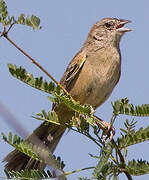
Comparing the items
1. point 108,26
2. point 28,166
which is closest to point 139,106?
point 28,166

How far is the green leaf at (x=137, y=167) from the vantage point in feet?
8.29

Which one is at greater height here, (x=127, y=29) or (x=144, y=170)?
(x=127, y=29)

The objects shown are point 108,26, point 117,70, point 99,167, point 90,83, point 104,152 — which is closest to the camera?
point 99,167

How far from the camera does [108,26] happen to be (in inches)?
273

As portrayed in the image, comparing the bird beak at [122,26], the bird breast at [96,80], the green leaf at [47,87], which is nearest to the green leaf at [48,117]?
the green leaf at [47,87]

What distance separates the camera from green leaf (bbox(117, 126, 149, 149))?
2641 mm

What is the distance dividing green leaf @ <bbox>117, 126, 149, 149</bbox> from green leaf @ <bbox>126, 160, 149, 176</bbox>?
0.57 feet

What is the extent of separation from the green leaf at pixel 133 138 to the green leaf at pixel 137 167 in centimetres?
17

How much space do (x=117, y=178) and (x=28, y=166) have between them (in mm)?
2192

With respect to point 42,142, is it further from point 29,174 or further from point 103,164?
point 103,164

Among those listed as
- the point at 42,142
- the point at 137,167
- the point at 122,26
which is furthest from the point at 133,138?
the point at 122,26

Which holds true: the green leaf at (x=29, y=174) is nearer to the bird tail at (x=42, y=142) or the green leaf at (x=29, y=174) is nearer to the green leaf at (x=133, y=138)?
the green leaf at (x=133, y=138)

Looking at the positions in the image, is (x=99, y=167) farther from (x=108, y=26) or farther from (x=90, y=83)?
(x=108, y=26)

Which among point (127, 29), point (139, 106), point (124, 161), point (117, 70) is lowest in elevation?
point (124, 161)
